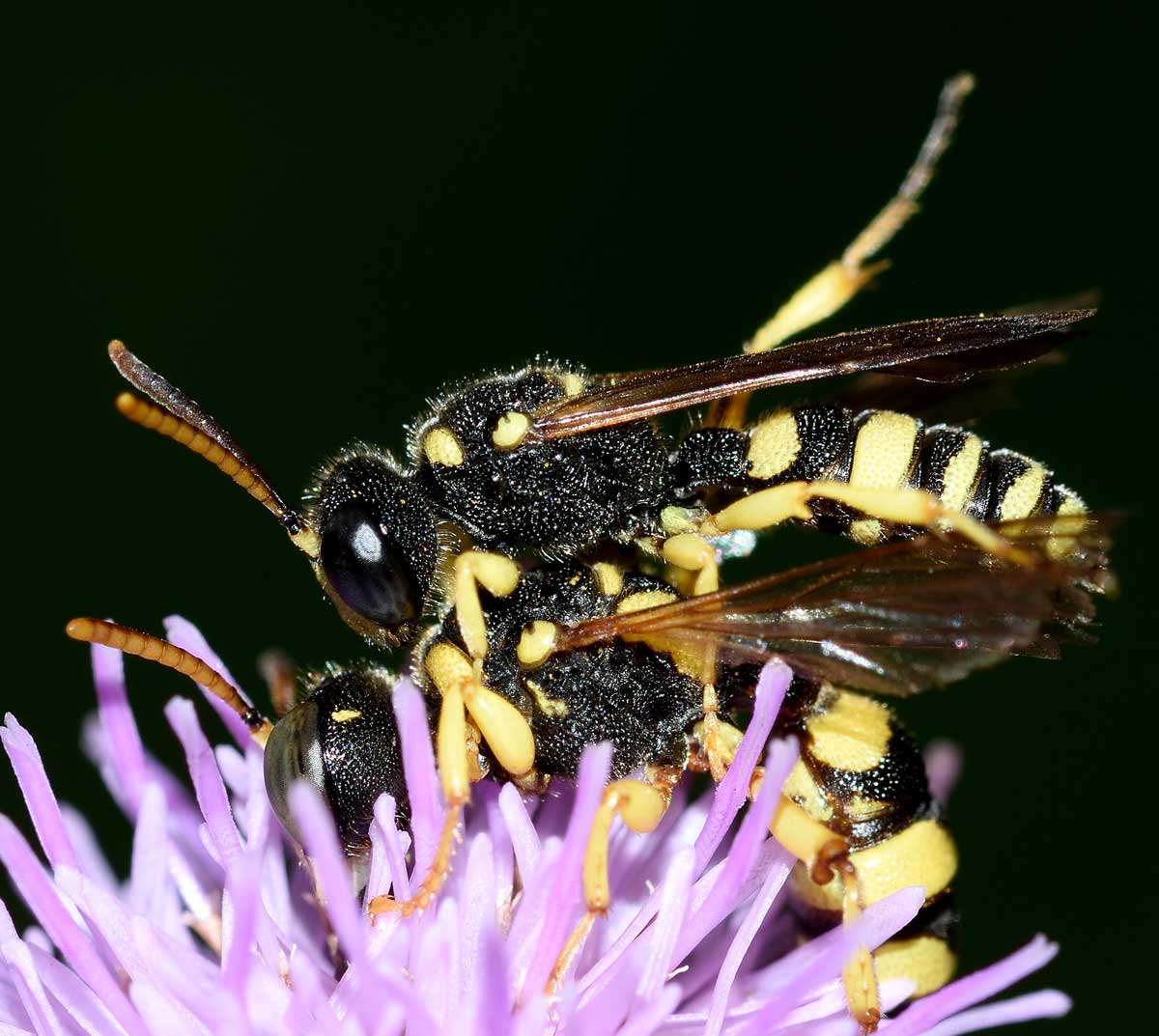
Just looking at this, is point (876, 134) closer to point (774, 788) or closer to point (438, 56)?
point (438, 56)

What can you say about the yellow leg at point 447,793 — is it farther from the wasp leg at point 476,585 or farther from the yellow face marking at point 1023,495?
the yellow face marking at point 1023,495

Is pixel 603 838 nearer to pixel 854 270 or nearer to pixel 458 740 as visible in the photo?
pixel 458 740

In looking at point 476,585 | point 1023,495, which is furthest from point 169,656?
point 1023,495

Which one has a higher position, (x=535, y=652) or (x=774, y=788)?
(x=535, y=652)

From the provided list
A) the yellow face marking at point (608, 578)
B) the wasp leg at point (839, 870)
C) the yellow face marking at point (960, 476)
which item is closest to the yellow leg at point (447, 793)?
the yellow face marking at point (608, 578)

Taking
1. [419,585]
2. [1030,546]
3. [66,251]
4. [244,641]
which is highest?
[66,251]

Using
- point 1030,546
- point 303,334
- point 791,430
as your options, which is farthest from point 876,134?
point 1030,546

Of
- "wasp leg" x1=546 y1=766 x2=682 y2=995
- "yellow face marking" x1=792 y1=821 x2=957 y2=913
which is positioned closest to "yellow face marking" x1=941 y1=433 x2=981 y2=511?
"yellow face marking" x1=792 y1=821 x2=957 y2=913
